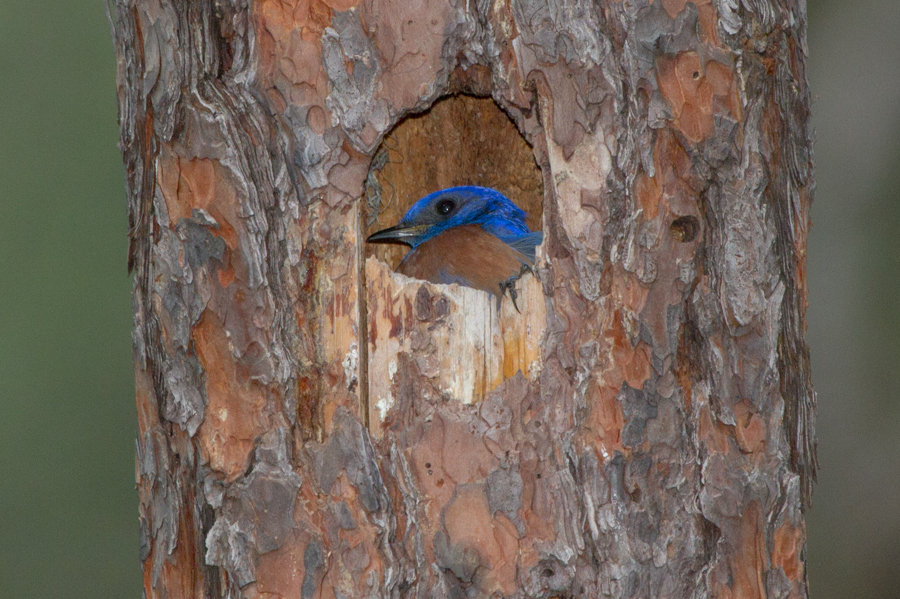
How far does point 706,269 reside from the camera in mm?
2262

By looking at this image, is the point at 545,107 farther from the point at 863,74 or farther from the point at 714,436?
the point at 863,74

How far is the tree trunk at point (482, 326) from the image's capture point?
221 cm

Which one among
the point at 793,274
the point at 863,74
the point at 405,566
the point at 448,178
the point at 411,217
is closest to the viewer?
the point at 405,566

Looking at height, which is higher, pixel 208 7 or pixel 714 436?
pixel 208 7

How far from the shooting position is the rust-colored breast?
3293 millimetres

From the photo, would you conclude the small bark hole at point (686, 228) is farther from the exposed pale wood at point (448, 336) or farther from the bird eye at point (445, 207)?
the bird eye at point (445, 207)

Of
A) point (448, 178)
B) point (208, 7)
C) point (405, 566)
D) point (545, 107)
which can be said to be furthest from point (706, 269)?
point (448, 178)

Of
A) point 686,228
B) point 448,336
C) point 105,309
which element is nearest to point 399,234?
point 448,336

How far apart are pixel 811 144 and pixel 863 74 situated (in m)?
2.85

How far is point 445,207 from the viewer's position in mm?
3639

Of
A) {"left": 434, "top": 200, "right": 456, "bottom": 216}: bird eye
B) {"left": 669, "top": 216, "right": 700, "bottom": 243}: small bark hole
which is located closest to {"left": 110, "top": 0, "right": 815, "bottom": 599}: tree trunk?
{"left": 669, "top": 216, "right": 700, "bottom": 243}: small bark hole

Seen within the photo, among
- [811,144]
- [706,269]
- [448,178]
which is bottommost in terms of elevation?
[706,269]

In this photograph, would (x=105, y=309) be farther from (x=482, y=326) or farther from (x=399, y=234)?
(x=482, y=326)

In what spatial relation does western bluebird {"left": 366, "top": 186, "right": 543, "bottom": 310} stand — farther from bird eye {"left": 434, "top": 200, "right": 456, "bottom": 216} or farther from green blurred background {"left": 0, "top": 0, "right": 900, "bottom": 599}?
green blurred background {"left": 0, "top": 0, "right": 900, "bottom": 599}
